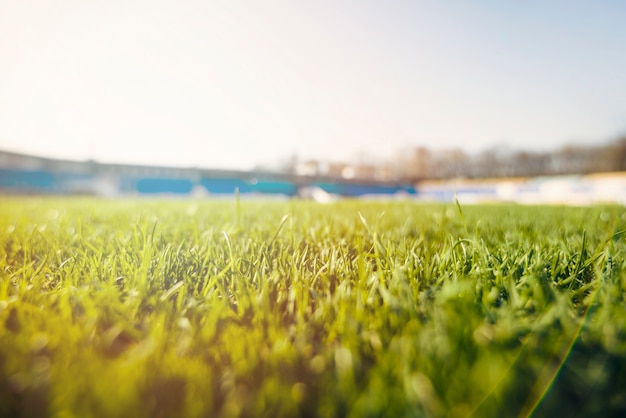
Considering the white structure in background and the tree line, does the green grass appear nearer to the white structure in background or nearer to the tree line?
the white structure in background

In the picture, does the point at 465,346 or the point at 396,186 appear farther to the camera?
the point at 396,186

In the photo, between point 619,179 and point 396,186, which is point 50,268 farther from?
point 396,186

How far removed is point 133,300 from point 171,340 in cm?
28

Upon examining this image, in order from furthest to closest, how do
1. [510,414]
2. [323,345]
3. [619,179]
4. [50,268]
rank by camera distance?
[619,179] < [50,268] < [323,345] < [510,414]

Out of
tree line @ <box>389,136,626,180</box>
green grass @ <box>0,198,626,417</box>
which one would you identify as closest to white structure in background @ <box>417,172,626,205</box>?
green grass @ <box>0,198,626,417</box>

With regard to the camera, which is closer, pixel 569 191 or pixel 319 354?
pixel 319 354

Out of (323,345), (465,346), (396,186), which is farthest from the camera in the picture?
(396,186)

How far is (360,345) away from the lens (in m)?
0.67

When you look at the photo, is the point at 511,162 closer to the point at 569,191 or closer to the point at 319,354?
the point at 569,191

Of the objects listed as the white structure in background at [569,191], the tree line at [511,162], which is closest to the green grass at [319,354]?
the white structure in background at [569,191]

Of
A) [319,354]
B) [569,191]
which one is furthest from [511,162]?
[319,354]

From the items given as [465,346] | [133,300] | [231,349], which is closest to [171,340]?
[231,349]

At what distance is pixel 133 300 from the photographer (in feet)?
2.92

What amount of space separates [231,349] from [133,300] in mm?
390
